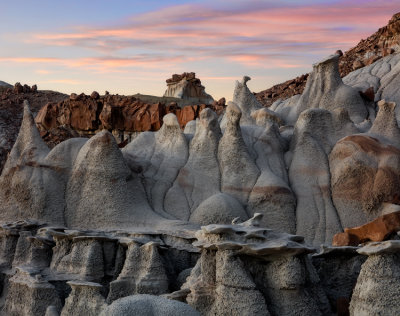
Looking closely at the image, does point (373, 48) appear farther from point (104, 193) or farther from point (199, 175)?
point (104, 193)

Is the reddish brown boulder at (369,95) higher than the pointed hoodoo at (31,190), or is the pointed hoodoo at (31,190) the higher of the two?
the reddish brown boulder at (369,95)

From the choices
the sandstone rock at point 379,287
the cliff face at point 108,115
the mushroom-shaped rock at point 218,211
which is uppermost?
the cliff face at point 108,115

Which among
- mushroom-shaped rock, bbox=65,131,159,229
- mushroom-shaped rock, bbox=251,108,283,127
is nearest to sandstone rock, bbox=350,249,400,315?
mushroom-shaped rock, bbox=65,131,159,229

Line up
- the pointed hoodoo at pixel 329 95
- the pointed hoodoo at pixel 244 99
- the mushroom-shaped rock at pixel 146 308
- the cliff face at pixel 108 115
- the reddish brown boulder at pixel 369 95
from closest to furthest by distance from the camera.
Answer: the mushroom-shaped rock at pixel 146 308, the pointed hoodoo at pixel 329 95, the pointed hoodoo at pixel 244 99, the reddish brown boulder at pixel 369 95, the cliff face at pixel 108 115

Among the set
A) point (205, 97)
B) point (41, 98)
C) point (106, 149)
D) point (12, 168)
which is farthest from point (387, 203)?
point (205, 97)

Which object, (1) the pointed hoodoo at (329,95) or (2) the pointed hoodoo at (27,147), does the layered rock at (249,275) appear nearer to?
(2) the pointed hoodoo at (27,147)

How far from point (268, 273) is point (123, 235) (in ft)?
15.3

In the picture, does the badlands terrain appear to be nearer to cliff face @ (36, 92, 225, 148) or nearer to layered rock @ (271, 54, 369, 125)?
layered rock @ (271, 54, 369, 125)

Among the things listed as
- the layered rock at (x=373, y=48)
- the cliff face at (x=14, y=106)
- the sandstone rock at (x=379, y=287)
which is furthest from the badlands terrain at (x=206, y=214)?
the cliff face at (x=14, y=106)

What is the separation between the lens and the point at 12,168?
18.8m

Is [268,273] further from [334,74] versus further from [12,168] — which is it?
[334,74]

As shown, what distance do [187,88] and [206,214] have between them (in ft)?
195

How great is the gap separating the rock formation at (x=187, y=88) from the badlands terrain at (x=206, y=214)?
5329 centimetres

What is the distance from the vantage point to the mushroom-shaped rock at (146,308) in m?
10.6
